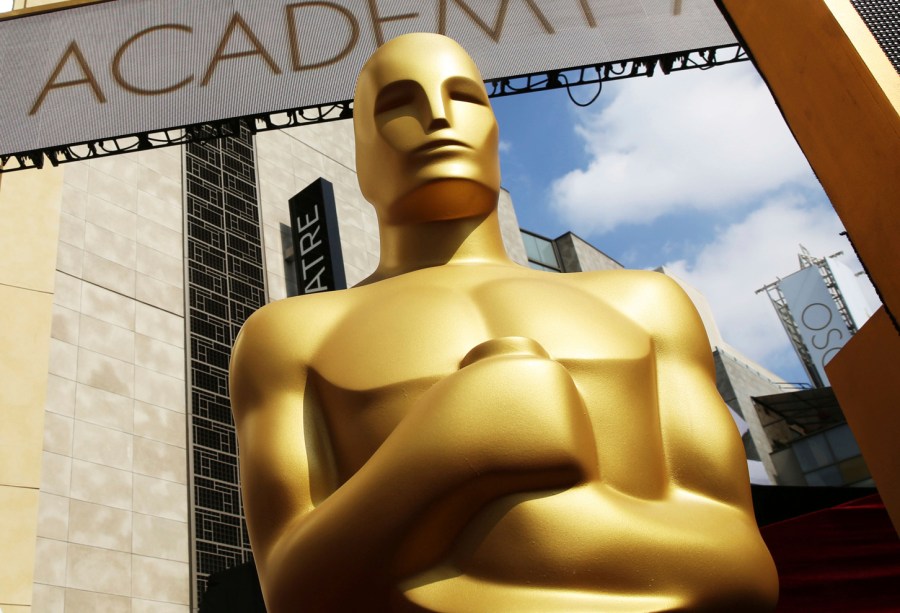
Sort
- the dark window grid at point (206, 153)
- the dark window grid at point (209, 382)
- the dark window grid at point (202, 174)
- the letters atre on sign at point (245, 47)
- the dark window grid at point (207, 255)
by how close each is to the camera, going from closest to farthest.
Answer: the letters atre on sign at point (245, 47), the dark window grid at point (209, 382), the dark window grid at point (207, 255), the dark window grid at point (202, 174), the dark window grid at point (206, 153)

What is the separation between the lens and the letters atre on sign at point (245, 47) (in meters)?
6.84

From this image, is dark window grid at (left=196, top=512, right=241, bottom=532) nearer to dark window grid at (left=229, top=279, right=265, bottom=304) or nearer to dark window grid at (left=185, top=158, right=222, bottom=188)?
dark window grid at (left=229, top=279, right=265, bottom=304)

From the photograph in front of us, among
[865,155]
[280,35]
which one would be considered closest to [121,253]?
[280,35]

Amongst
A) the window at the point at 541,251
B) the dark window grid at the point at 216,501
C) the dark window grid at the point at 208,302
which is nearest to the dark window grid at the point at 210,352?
the dark window grid at the point at 208,302

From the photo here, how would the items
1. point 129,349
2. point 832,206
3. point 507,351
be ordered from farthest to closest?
point 129,349 < point 832,206 < point 507,351

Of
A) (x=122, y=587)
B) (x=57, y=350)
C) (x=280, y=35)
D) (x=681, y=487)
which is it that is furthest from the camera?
(x=57, y=350)

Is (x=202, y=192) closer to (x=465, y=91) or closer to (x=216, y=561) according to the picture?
(x=216, y=561)

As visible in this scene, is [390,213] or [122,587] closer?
[390,213]

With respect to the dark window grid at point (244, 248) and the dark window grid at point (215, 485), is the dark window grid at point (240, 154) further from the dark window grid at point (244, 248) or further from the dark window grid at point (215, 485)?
the dark window grid at point (215, 485)

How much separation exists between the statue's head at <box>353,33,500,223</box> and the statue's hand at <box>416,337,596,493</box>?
41.6 inches

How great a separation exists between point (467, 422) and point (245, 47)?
5.33 metres

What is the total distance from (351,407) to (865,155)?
2027 mm

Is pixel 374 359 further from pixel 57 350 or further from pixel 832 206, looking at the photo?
pixel 57 350

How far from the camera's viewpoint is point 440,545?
2525mm
